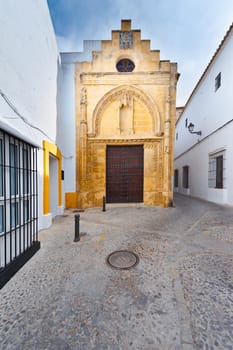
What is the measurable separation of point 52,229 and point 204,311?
13.1 feet

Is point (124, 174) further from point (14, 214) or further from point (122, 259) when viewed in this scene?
point (14, 214)

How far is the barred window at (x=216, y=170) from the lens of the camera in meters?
8.11

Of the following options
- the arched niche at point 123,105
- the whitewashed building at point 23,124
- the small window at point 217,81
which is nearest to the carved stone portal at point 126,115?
the arched niche at point 123,105

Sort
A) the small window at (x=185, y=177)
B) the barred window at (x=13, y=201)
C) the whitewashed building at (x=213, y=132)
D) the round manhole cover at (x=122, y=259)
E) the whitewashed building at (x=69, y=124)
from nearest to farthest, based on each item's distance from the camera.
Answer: the barred window at (x=13, y=201) < the round manhole cover at (x=122, y=259) < the whitewashed building at (x=213, y=132) < the whitewashed building at (x=69, y=124) < the small window at (x=185, y=177)

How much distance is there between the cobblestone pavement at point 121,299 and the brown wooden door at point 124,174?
4421mm

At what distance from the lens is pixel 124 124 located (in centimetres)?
809

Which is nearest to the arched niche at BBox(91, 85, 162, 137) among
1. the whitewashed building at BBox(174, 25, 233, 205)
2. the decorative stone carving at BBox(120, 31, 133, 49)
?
the decorative stone carving at BBox(120, 31, 133, 49)

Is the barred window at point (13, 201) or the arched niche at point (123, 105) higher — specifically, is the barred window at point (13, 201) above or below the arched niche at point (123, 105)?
below

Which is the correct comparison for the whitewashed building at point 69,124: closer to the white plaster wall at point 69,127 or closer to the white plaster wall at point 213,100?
the white plaster wall at point 69,127

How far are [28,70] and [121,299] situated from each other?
4917 millimetres

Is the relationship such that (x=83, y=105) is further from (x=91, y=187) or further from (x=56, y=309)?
(x=56, y=309)

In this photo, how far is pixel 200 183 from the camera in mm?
10594

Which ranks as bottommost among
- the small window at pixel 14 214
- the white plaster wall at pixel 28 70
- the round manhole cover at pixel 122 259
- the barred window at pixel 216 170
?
the round manhole cover at pixel 122 259

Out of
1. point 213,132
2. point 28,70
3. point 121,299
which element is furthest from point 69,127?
point 213,132
